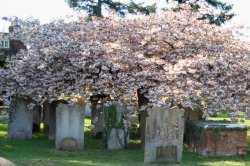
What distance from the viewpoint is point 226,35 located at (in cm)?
1716

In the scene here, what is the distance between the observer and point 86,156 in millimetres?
14195

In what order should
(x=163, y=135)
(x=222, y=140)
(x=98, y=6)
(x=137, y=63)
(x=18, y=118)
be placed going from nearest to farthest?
(x=163, y=135) < (x=222, y=140) < (x=137, y=63) < (x=18, y=118) < (x=98, y=6)

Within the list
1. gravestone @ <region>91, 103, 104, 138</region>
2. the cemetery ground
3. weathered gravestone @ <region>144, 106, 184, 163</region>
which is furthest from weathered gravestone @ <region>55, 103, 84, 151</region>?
gravestone @ <region>91, 103, 104, 138</region>

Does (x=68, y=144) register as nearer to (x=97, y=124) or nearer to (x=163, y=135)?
(x=163, y=135)

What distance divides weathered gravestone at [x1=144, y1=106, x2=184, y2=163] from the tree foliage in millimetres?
863

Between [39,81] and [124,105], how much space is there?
11.0 ft

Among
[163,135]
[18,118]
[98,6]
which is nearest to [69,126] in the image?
[18,118]

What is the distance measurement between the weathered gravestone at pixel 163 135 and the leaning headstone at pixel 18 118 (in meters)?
6.79

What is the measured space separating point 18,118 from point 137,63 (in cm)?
551

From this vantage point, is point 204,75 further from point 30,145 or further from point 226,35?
point 30,145

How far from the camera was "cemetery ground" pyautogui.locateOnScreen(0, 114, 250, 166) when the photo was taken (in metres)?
12.5

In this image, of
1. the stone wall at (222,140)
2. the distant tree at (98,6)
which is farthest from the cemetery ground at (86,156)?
the distant tree at (98,6)

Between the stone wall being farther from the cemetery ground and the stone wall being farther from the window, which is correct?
the window

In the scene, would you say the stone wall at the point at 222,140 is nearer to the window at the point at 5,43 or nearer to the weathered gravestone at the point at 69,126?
the weathered gravestone at the point at 69,126
